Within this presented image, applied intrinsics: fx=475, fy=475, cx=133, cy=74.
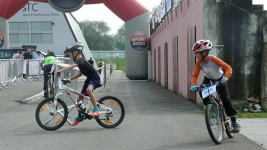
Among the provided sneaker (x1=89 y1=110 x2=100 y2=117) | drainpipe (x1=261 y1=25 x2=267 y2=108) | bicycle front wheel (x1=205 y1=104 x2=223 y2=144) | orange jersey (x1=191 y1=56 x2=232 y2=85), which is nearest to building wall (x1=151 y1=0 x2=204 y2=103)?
drainpipe (x1=261 y1=25 x2=267 y2=108)

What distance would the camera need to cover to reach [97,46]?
12850 centimetres

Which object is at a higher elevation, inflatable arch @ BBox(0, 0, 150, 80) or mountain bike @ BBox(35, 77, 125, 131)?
inflatable arch @ BBox(0, 0, 150, 80)

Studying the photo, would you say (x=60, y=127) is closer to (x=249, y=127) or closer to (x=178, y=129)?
(x=178, y=129)

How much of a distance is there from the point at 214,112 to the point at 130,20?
24049 millimetres

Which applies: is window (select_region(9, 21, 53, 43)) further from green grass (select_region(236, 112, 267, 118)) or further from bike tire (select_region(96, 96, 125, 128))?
bike tire (select_region(96, 96, 125, 128))

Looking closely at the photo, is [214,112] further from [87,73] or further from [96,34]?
[96,34]

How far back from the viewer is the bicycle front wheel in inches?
267

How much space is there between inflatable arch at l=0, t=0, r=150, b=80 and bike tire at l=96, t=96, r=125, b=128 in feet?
48.7

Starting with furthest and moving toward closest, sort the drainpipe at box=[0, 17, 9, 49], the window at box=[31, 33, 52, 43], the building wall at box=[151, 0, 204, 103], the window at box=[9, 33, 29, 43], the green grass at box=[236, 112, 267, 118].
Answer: the window at box=[9, 33, 29, 43]
the window at box=[31, 33, 52, 43]
the drainpipe at box=[0, 17, 9, 49]
the building wall at box=[151, 0, 204, 103]
the green grass at box=[236, 112, 267, 118]

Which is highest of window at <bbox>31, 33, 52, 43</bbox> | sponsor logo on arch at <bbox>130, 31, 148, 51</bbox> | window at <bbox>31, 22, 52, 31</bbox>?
window at <bbox>31, 22, 52, 31</bbox>

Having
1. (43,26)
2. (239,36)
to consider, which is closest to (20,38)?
(43,26)

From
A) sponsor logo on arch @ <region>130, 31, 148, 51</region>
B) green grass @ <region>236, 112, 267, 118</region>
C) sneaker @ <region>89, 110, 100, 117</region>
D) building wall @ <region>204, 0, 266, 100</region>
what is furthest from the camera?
sponsor logo on arch @ <region>130, 31, 148, 51</region>

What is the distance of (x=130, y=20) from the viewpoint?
3078 cm

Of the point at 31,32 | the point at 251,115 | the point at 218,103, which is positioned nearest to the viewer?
the point at 218,103
